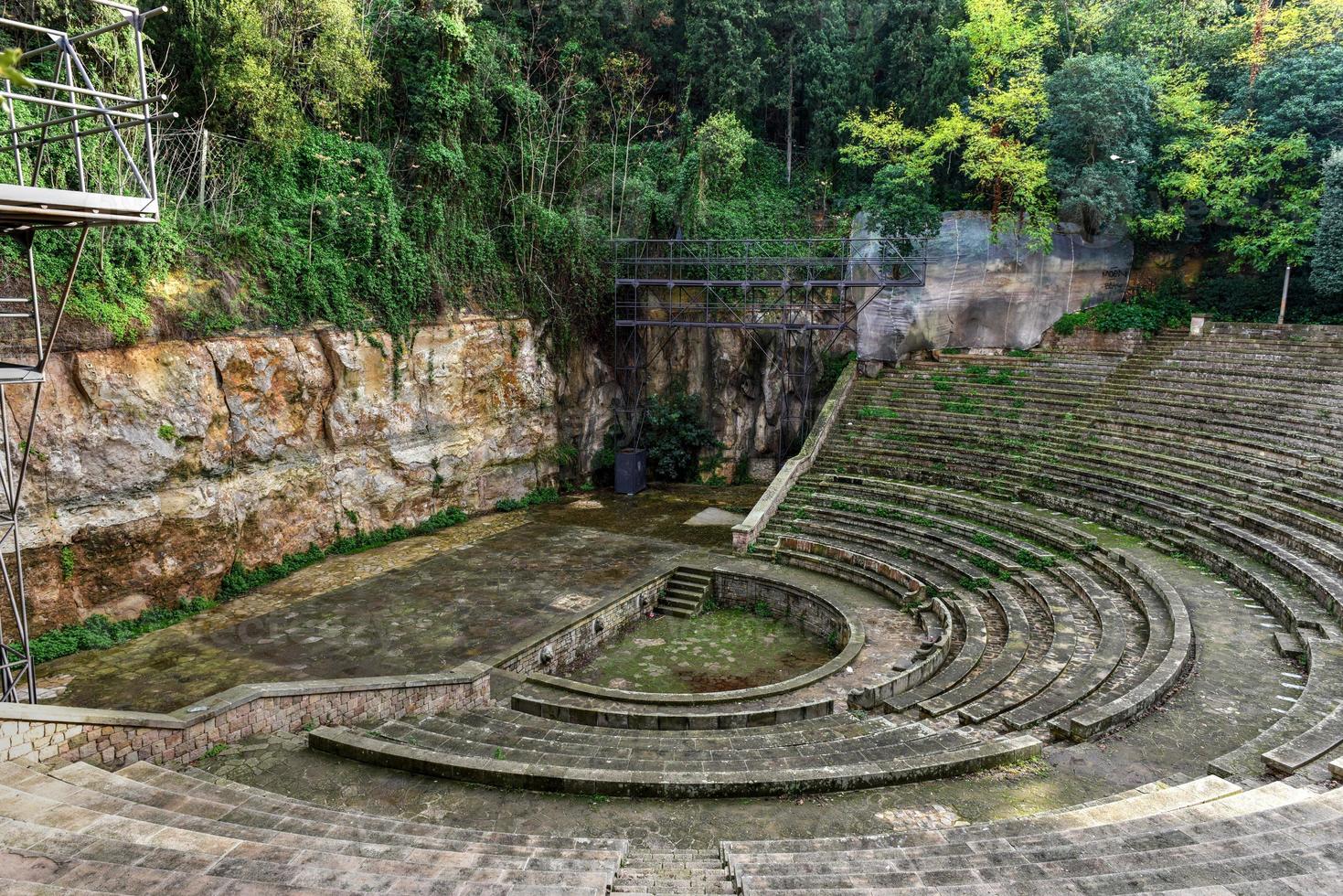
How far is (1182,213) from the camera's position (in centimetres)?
2106

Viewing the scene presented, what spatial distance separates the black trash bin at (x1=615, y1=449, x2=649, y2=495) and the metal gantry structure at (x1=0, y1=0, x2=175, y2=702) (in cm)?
1224

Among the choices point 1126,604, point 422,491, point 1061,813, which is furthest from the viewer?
point 422,491

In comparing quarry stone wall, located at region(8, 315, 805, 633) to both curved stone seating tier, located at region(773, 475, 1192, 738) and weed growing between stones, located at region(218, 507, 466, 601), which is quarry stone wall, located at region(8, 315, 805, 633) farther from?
curved stone seating tier, located at region(773, 475, 1192, 738)

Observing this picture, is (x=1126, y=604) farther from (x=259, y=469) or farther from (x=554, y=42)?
(x=554, y=42)

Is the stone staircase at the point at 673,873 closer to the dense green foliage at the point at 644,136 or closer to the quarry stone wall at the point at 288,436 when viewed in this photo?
the quarry stone wall at the point at 288,436

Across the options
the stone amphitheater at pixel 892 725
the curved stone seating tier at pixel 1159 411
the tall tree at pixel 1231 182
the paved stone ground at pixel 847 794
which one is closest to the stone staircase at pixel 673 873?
the stone amphitheater at pixel 892 725

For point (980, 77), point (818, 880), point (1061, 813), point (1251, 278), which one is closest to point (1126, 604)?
point (1061, 813)

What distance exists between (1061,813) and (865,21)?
25716mm

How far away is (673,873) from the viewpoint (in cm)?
604

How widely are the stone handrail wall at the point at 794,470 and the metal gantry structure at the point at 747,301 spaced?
0.92 m

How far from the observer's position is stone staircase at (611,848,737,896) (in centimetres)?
569

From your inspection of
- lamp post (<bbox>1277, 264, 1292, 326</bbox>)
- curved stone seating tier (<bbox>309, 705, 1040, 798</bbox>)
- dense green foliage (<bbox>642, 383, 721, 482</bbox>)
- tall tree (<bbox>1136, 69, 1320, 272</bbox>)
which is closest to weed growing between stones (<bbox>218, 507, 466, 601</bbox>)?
dense green foliage (<bbox>642, 383, 721, 482</bbox>)

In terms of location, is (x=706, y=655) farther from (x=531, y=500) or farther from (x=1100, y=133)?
(x=1100, y=133)

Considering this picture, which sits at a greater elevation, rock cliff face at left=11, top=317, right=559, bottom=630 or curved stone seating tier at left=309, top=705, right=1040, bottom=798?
rock cliff face at left=11, top=317, right=559, bottom=630
